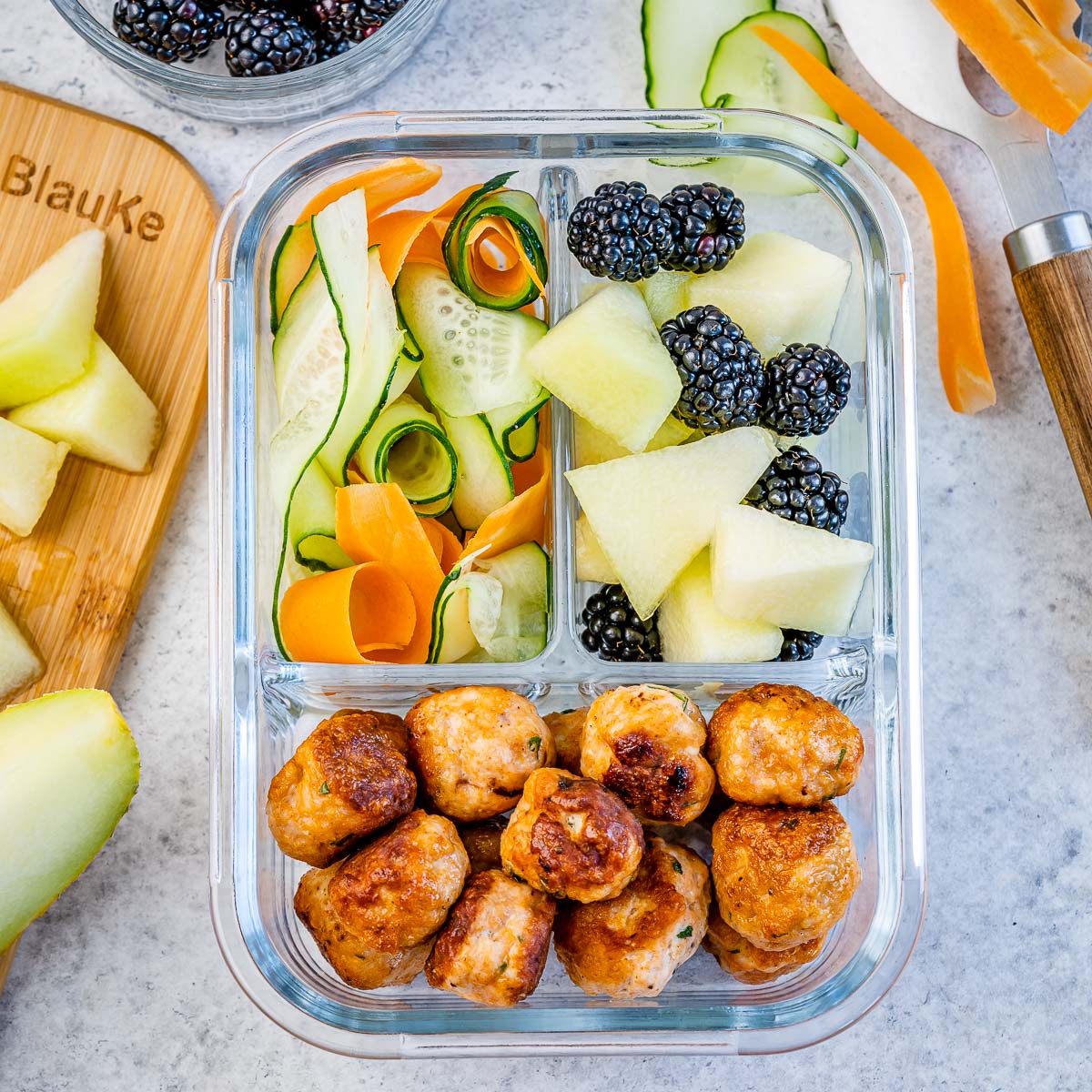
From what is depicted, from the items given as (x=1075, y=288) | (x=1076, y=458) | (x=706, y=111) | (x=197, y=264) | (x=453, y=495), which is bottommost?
(x=1076, y=458)

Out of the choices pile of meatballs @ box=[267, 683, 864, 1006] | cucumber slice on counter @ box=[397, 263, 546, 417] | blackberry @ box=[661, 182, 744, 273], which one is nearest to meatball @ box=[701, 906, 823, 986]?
pile of meatballs @ box=[267, 683, 864, 1006]

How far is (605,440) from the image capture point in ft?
4.78

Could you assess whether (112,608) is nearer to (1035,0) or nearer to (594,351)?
(594,351)

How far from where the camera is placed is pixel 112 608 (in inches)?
65.1

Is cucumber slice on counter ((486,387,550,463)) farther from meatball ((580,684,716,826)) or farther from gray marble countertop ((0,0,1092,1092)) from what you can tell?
gray marble countertop ((0,0,1092,1092))

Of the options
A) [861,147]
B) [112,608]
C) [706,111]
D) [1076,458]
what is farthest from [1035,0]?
[112,608]

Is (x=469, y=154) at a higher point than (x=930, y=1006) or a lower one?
higher

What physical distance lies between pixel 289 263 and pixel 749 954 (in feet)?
3.42

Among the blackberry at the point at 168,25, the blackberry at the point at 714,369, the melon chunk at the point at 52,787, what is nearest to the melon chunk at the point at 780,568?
the blackberry at the point at 714,369

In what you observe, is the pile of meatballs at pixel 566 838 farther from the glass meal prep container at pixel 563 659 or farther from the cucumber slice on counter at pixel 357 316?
the cucumber slice on counter at pixel 357 316

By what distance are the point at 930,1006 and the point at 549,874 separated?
827mm

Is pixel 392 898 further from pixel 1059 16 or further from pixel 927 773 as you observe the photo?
pixel 1059 16

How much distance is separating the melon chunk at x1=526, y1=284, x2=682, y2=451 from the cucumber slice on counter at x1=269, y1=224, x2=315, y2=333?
12.9 inches

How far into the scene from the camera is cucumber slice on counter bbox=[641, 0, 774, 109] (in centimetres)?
168
